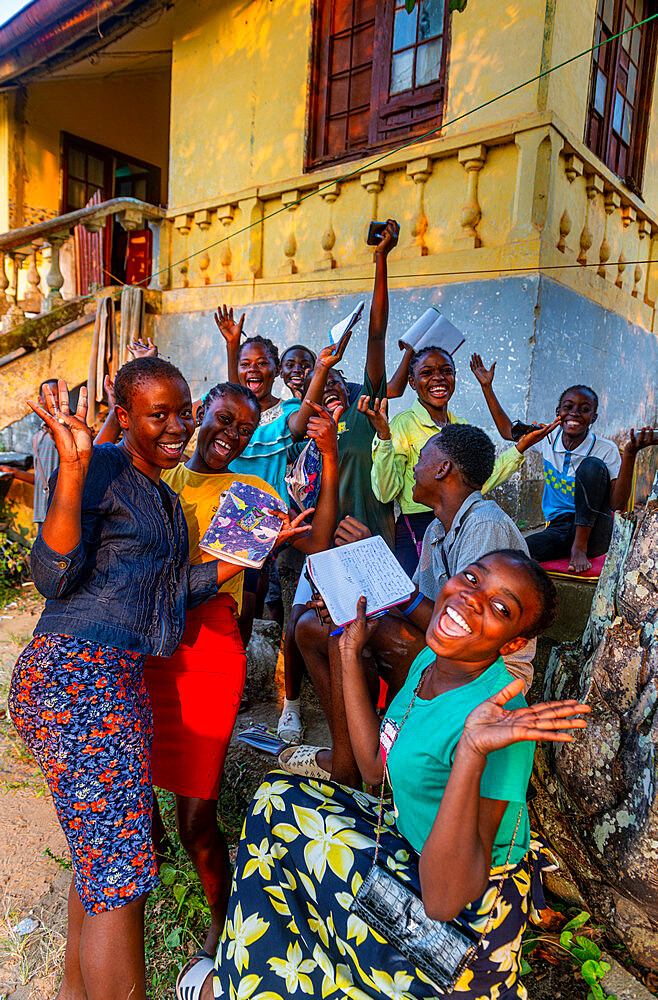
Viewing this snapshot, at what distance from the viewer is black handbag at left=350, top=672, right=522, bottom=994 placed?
1403 millimetres

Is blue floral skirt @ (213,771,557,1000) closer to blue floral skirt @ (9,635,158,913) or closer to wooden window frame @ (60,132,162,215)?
blue floral skirt @ (9,635,158,913)

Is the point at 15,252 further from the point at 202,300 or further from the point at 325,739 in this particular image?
the point at 325,739

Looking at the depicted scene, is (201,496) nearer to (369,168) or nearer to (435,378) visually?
(435,378)

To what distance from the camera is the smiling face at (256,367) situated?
12.0 feet

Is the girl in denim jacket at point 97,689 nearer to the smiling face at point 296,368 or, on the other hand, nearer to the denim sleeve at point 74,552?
the denim sleeve at point 74,552

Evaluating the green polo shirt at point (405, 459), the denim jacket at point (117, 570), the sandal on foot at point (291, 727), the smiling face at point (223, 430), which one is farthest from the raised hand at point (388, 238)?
the sandal on foot at point (291, 727)

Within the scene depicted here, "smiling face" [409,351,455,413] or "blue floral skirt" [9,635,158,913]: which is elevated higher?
"smiling face" [409,351,455,413]

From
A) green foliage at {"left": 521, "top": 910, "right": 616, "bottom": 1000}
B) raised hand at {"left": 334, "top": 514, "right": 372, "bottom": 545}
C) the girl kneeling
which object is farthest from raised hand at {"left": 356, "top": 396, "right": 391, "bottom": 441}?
green foliage at {"left": 521, "top": 910, "right": 616, "bottom": 1000}

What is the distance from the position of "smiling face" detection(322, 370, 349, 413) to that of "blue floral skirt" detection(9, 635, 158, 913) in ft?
5.90

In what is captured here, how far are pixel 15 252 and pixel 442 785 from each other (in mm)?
8205

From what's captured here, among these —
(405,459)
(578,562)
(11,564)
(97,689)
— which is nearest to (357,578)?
(97,689)

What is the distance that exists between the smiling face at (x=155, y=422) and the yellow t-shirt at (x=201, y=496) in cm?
42

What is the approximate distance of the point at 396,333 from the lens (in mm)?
4980

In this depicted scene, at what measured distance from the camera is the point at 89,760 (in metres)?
1.63
